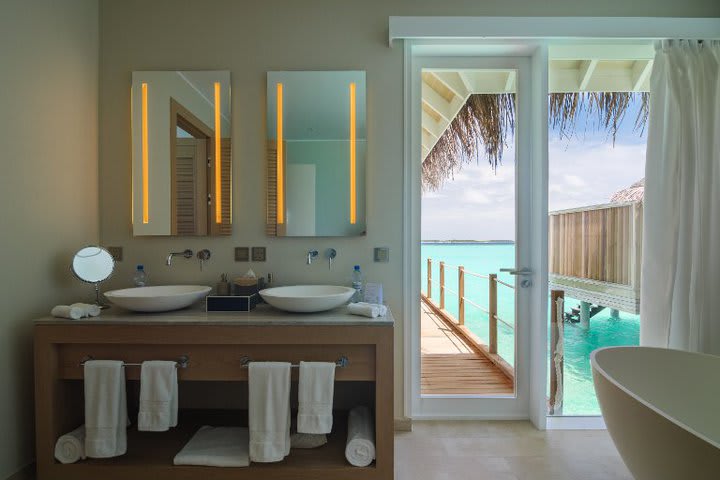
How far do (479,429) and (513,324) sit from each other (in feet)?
2.40

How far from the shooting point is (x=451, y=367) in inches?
100

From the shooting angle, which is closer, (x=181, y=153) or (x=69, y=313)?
(x=69, y=313)

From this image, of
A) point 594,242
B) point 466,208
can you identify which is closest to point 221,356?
point 466,208

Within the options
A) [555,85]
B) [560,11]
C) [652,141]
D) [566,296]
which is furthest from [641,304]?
[560,11]

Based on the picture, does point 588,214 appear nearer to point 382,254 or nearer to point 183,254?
point 382,254

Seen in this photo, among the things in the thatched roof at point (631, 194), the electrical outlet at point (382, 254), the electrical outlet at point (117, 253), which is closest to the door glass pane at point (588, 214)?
the thatched roof at point (631, 194)

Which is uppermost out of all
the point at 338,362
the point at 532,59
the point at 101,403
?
the point at 532,59

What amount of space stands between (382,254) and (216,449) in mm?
1420

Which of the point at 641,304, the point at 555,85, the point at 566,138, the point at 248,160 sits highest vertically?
the point at 555,85

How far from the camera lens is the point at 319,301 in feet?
6.03

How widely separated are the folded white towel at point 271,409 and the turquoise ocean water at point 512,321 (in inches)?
46.8

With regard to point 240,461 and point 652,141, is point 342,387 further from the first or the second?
point 652,141

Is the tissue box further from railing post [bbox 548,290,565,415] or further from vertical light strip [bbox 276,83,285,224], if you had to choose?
railing post [bbox 548,290,565,415]

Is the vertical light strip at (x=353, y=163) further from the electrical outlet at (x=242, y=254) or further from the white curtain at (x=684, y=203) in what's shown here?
the white curtain at (x=684, y=203)
